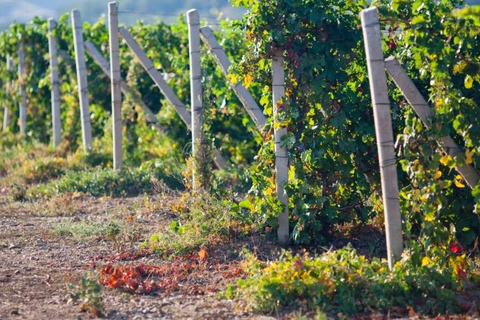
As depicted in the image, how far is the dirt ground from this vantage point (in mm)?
5672

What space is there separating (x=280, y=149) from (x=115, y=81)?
437cm

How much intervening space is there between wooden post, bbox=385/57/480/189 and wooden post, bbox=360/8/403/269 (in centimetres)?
13

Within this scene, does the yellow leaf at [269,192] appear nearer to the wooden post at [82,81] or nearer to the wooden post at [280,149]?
the wooden post at [280,149]

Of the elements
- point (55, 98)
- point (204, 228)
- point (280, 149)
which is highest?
point (55, 98)

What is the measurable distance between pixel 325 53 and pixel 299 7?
0.42 meters

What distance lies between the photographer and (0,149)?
45.3 feet

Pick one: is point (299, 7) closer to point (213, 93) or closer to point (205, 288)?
point (205, 288)

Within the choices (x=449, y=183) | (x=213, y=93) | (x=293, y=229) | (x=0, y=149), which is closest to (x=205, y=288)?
(x=293, y=229)

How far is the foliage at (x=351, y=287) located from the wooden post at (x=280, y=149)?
1.42m

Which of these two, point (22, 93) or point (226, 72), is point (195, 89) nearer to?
point (226, 72)

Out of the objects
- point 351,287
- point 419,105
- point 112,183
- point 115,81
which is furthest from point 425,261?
point 115,81

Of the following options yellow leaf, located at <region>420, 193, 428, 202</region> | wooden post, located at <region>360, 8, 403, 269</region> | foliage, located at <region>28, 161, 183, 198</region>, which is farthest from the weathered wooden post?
yellow leaf, located at <region>420, 193, 428, 202</region>

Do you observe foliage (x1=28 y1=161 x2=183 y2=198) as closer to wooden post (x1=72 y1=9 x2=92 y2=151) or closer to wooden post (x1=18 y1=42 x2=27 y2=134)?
wooden post (x1=72 y1=9 x2=92 y2=151)

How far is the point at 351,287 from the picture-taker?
5598mm
